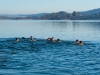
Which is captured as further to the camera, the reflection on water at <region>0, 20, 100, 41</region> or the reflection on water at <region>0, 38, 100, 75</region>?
the reflection on water at <region>0, 20, 100, 41</region>

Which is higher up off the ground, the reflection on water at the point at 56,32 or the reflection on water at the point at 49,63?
the reflection on water at the point at 49,63

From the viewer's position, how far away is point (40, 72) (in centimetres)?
2162

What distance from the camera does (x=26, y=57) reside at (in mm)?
28516

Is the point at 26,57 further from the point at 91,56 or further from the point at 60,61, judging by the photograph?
the point at 91,56

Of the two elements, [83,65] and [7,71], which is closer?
[7,71]

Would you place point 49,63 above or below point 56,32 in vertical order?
above

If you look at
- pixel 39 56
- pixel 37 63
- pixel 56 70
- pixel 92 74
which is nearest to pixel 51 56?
pixel 39 56

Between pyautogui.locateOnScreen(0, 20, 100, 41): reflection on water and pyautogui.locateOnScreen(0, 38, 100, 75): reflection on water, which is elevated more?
pyautogui.locateOnScreen(0, 38, 100, 75): reflection on water

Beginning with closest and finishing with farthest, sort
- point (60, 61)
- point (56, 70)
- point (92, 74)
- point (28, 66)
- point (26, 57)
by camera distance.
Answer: point (92, 74) < point (56, 70) < point (28, 66) < point (60, 61) < point (26, 57)

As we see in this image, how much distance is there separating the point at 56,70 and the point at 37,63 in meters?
3.44

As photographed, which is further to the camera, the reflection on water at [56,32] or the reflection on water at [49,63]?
the reflection on water at [56,32]

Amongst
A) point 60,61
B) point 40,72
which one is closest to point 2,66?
point 40,72

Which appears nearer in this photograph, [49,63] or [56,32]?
[49,63]

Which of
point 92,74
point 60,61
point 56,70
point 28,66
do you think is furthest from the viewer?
point 60,61
